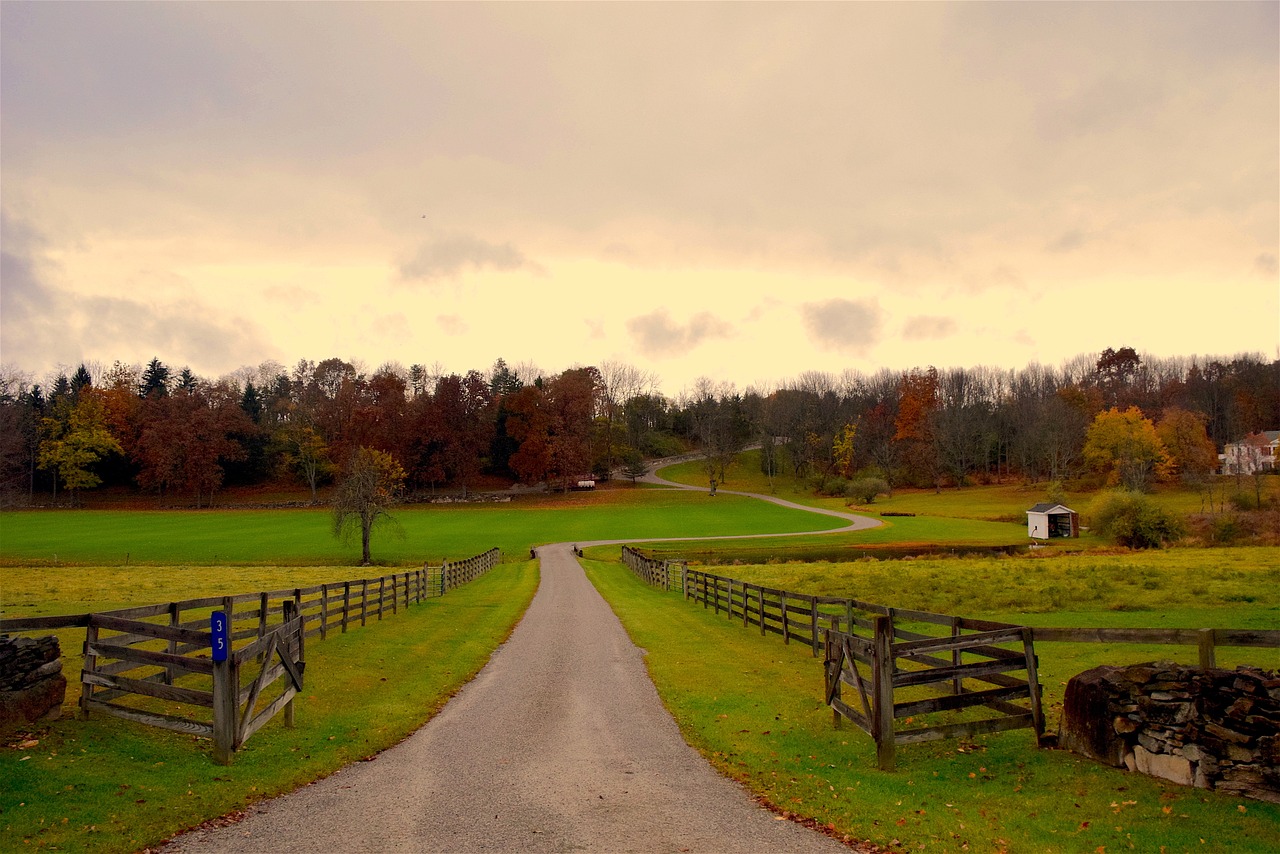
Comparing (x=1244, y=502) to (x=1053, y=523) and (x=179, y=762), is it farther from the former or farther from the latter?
(x=179, y=762)

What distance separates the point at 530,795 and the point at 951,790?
4.21 meters

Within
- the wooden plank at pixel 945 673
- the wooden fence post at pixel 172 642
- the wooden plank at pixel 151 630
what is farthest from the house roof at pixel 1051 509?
the wooden plank at pixel 151 630

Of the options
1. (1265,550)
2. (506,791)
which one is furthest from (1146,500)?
(506,791)

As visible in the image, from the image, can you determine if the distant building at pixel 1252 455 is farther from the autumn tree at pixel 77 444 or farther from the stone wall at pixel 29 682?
the autumn tree at pixel 77 444

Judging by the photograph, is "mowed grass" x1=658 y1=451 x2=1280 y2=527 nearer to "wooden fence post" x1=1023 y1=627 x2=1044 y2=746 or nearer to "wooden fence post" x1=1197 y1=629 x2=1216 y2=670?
"wooden fence post" x1=1023 y1=627 x2=1044 y2=746

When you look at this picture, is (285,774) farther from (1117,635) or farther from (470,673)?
(1117,635)

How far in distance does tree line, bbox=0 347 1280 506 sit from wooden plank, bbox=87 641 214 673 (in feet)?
244

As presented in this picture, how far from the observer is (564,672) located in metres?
14.6

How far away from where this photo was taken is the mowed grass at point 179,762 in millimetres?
6609

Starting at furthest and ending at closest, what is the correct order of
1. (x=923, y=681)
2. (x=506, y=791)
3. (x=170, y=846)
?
(x=923, y=681), (x=506, y=791), (x=170, y=846)

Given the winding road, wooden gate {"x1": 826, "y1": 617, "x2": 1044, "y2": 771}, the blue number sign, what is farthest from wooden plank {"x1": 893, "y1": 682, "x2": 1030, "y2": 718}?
the blue number sign

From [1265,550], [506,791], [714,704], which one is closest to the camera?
[506,791]

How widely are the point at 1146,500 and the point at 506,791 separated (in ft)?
175

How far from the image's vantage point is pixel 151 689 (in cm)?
902
